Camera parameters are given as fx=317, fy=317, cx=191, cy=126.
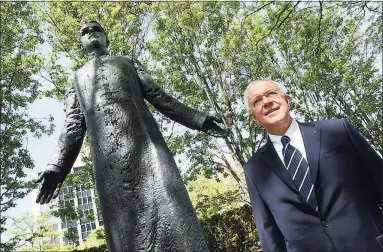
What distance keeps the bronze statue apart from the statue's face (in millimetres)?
148

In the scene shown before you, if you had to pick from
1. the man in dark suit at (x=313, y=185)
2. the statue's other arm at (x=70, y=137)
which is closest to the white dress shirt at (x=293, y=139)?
the man in dark suit at (x=313, y=185)

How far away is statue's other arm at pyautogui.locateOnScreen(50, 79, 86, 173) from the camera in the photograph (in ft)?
8.10

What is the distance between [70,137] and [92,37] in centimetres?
100

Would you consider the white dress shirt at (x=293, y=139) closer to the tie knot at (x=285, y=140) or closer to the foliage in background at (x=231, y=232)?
the tie knot at (x=285, y=140)

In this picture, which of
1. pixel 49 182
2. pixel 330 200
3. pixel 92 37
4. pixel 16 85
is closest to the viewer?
pixel 330 200

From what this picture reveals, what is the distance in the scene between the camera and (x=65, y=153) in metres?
2.49

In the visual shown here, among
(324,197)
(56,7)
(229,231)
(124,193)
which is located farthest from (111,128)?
(229,231)

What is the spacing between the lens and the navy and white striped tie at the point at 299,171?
5.39 ft

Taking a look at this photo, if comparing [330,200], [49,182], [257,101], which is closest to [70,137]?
[49,182]

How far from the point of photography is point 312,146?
1.72 m

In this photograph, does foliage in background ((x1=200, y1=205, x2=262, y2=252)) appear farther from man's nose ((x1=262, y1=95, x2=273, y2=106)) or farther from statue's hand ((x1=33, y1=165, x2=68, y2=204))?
man's nose ((x1=262, y1=95, x2=273, y2=106))

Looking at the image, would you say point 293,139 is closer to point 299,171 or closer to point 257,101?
point 299,171

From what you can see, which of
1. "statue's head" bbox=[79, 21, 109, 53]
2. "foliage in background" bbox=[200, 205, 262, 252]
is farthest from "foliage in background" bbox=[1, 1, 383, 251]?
"statue's head" bbox=[79, 21, 109, 53]

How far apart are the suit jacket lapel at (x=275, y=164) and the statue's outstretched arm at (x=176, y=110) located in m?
0.61
